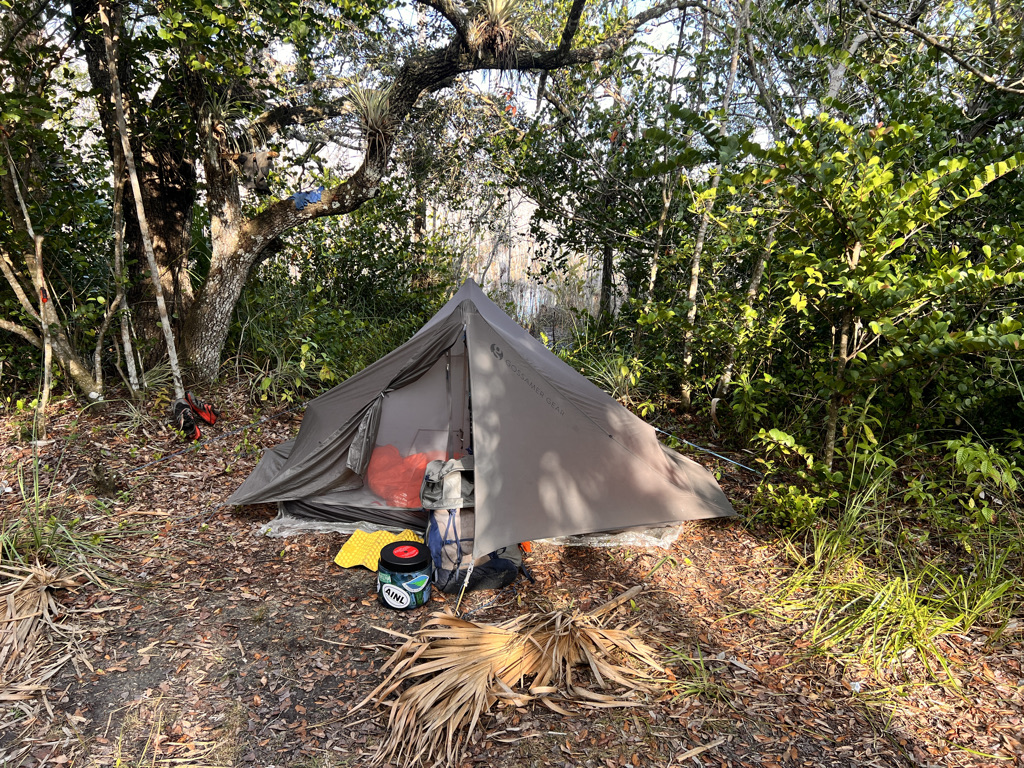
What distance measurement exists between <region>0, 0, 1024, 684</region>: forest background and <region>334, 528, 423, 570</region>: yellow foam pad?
2.13m

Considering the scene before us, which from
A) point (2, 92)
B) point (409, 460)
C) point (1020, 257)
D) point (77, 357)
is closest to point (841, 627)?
point (1020, 257)

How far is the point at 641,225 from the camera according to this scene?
552 centimetres

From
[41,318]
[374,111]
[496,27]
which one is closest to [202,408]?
[41,318]

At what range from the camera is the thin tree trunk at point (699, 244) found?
13.1 ft

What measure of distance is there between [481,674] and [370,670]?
0.57 metres

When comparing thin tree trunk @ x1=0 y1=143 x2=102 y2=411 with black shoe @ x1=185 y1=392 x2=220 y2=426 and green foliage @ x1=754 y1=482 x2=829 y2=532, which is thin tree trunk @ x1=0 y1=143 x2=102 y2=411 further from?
green foliage @ x1=754 y1=482 x2=829 y2=532

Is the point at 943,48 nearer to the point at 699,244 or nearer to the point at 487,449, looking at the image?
the point at 699,244

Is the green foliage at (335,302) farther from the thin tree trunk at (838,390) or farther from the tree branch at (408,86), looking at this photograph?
the thin tree trunk at (838,390)

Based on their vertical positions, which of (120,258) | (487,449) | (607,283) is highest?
(120,258)

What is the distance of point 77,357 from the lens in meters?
4.67

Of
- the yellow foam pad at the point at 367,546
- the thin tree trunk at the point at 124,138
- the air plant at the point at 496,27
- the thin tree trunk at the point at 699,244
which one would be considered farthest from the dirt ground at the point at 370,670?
the air plant at the point at 496,27

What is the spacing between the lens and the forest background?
279 centimetres

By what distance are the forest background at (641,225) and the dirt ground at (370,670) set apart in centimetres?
30

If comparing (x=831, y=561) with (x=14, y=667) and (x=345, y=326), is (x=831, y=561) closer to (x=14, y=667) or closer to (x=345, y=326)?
(x=14, y=667)
